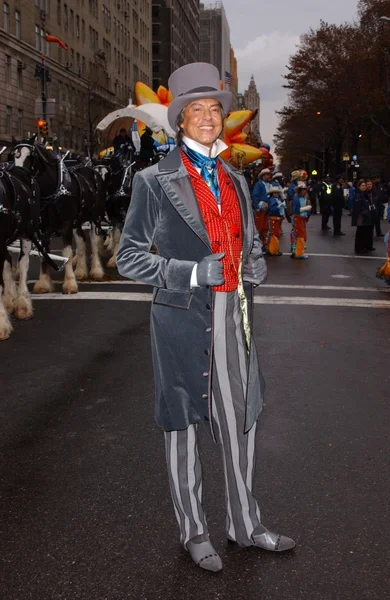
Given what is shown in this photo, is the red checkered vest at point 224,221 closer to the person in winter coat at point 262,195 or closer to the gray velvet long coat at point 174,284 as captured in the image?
the gray velvet long coat at point 174,284

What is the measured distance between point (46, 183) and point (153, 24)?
391 ft

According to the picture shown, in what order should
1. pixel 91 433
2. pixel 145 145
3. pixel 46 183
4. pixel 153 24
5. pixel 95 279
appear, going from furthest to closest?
1. pixel 153 24
2. pixel 145 145
3. pixel 95 279
4. pixel 46 183
5. pixel 91 433

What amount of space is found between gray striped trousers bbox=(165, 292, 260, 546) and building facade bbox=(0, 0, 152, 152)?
34.3 metres

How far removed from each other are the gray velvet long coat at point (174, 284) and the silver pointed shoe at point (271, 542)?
61cm

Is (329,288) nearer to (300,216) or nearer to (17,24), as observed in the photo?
(300,216)

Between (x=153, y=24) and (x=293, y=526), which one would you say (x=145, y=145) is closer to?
(x=293, y=526)

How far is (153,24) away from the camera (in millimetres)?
120688

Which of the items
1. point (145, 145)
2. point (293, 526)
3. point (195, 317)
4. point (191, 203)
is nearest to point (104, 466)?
point (293, 526)

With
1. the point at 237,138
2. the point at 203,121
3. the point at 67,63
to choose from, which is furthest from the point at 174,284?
the point at 67,63

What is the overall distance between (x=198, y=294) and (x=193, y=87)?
0.94 m

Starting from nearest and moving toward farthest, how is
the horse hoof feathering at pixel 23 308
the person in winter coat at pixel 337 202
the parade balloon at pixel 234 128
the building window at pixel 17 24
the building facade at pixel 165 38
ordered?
the horse hoof feathering at pixel 23 308 → the parade balloon at pixel 234 128 → the person in winter coat at pixel 337 202 → the building window at pixel 17 24 → the building facade at pixel 165 38

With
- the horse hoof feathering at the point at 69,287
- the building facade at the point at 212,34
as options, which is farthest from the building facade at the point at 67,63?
the building facade at the point at 212,34

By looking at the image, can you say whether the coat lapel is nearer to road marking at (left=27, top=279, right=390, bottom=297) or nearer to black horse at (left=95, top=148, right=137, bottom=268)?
road marking at (left=27, top=279, right=390, bottom=297)

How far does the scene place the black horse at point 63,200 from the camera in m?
9.87
